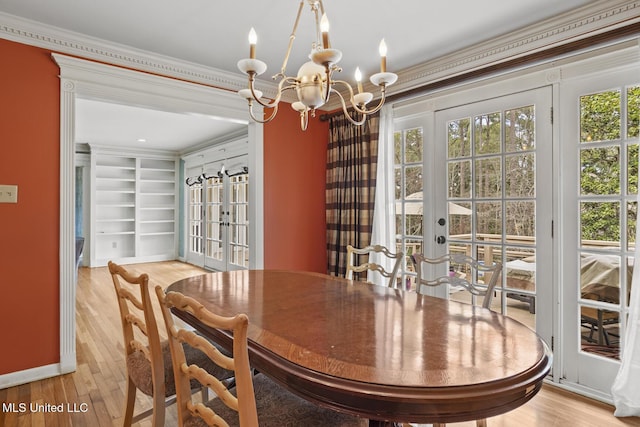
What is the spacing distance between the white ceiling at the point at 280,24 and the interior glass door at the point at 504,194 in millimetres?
569

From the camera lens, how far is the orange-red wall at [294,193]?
3.74m

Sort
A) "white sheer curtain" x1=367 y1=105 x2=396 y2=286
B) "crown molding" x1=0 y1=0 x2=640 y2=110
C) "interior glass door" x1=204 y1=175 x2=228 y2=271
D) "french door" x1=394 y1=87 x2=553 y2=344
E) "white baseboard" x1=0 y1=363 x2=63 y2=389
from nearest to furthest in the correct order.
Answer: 1. "crown molding" x1=0 y1=0 x2=640 y2=110
2. "white baseboard" x1=0 y1=363 x2=63 y2=389
3. "french door" x1=394 y1=87 x2=553 y2=344
4. "white sheer curtain" x1=367 y1=105 x2=396 y2=286
5. "interior glass door" x1=204 y1=175 x2=228 y2=271

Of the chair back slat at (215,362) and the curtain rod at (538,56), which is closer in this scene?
the chair back slat at (215,362)

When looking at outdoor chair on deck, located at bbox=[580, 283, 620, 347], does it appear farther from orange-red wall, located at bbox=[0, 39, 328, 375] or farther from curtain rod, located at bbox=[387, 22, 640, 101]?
orange-red wall, located at bbox=[0, 39, 328, 375]

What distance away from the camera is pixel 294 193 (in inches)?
154

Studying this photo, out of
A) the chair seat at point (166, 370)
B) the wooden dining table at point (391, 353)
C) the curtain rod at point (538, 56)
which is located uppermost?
the curtain rod at point (538, 56)

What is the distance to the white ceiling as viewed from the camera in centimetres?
222

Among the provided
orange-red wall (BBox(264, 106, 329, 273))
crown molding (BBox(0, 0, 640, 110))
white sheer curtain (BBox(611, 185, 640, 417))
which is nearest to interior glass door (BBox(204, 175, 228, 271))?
orange-red wall (BBox(264, 106, 329, 273))

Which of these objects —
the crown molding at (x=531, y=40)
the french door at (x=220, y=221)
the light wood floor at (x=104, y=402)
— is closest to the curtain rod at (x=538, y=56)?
the crown molding at (x=531, y=40)

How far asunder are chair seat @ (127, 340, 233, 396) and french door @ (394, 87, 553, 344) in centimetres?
212

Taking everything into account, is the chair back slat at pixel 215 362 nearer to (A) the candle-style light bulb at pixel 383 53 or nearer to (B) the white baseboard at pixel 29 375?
(A) the candle-style light bulb at pixel 383 53

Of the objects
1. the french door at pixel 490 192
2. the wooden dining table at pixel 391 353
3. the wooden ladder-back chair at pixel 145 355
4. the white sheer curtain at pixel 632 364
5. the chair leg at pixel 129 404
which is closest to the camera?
the wooden dining table at pixel 391 353

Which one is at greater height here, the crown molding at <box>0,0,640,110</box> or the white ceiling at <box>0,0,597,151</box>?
the white ceiling at <box>0,0,597,151</box>

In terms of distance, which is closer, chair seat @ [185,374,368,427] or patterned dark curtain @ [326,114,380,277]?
chair seat @ [185,374,368,427]
